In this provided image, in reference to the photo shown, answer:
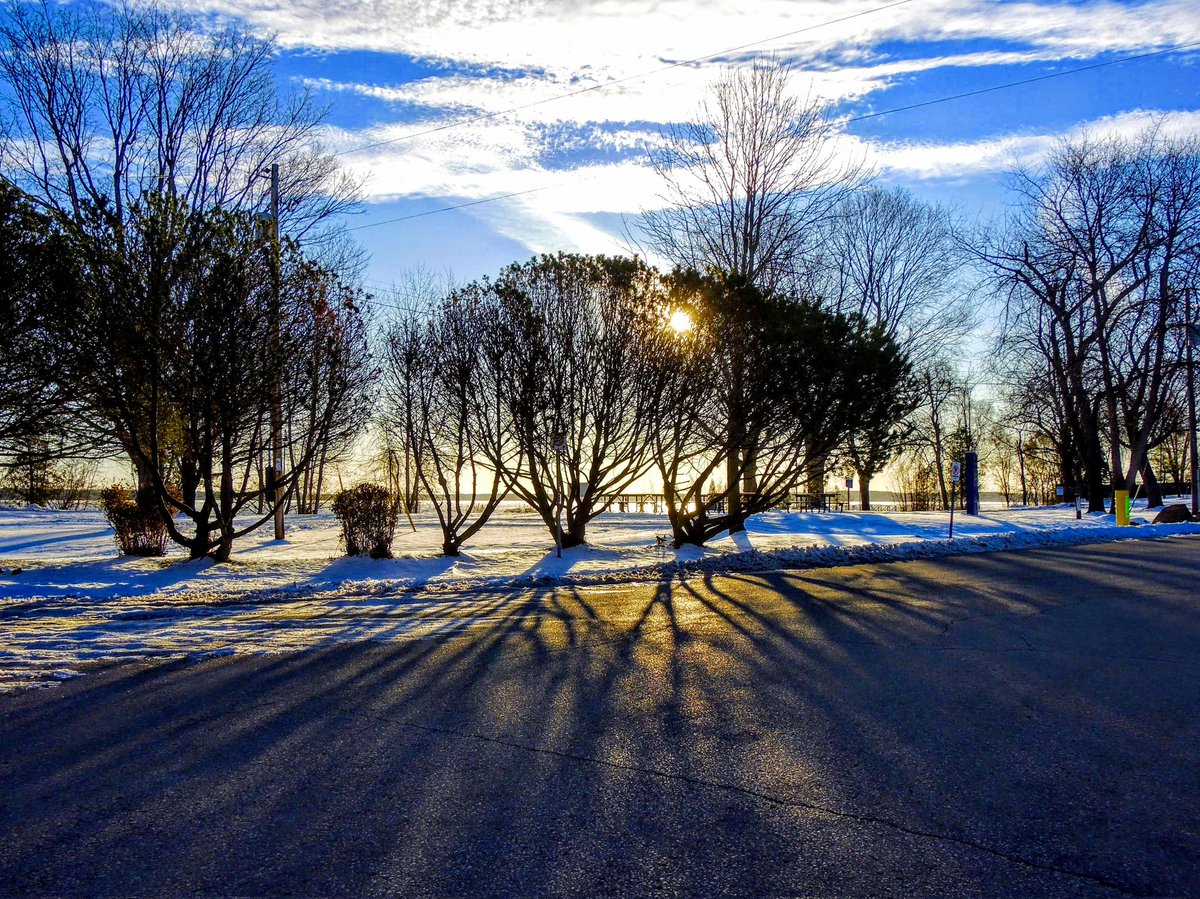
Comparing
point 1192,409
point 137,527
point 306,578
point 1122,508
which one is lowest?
point 306,578

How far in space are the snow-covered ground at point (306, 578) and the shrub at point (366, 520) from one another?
465 mm

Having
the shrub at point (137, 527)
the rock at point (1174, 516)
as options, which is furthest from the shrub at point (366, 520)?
the rock at point (1174, 516)

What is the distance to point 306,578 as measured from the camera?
13609 millimetres

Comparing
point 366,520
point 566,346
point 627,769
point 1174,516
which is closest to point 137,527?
point 366,520

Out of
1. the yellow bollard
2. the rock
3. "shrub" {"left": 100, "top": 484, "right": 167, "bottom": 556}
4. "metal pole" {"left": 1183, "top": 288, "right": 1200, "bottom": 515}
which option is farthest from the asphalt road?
"metal pole" {"left": 1183, "top": 288, "right": 1200, "bottom": 515}

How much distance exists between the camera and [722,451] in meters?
18.0

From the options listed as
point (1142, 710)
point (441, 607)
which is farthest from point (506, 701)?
point (441, 607)

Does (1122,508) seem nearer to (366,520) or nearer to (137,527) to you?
(366,520)

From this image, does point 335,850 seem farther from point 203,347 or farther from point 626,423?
point 626,423

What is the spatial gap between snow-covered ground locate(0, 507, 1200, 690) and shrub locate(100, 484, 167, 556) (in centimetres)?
42

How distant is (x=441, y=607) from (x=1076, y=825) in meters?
8.08

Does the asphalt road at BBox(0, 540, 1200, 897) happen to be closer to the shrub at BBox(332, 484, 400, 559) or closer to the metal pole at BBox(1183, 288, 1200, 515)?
the shrub at BBox(332, 484, 400, 559)

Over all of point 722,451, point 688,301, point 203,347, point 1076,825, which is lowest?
point 1076,825

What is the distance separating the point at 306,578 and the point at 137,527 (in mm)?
5055
